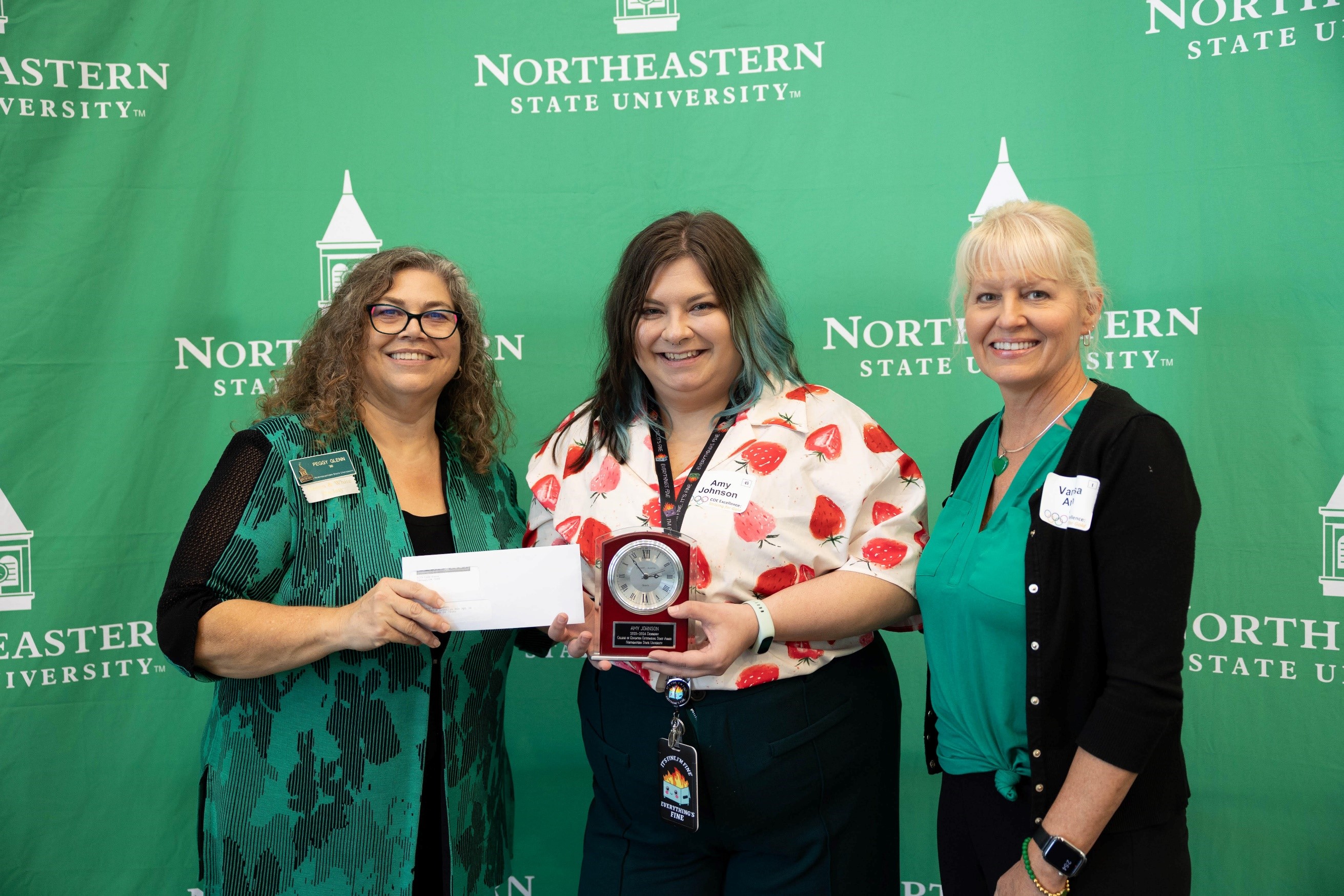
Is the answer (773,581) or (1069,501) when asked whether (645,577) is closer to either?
(773,581)

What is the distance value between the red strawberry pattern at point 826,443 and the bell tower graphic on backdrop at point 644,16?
1683 millimetres

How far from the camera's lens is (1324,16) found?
2.58m

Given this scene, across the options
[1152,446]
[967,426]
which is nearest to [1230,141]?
[967,426]

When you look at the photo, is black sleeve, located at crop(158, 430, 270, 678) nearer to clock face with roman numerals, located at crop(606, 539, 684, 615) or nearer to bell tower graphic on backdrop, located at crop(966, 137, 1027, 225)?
clock face with roman numerals, located at crop(606, 539, 684, 615)

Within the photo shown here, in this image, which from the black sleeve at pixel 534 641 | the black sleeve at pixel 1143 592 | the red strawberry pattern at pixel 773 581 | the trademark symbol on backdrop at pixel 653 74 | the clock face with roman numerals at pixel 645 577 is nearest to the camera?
the black sleeve at pixel 1143 592

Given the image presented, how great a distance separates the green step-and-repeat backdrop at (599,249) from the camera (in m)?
2.63

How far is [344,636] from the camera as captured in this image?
1.78m

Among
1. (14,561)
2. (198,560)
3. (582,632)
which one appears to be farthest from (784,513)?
(14,561)

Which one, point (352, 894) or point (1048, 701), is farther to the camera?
point (352, 894)

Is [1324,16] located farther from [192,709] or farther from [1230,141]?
[192,709]

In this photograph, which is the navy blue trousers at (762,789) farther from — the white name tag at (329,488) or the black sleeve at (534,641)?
the white name tag at (329,488)

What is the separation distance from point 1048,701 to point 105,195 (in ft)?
10.1

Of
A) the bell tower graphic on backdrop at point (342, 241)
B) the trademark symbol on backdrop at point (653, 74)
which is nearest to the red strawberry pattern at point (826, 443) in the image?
the trademark symbol on backdrop at point (653, 74)

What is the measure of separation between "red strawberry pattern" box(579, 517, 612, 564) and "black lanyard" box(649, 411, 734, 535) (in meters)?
0.14
